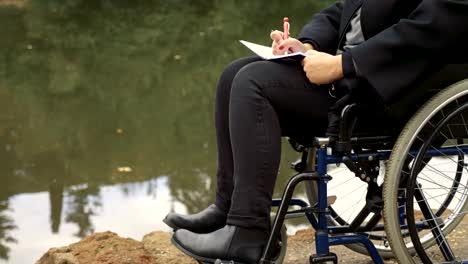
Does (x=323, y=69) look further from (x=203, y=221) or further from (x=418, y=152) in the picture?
(x=203, y=221)

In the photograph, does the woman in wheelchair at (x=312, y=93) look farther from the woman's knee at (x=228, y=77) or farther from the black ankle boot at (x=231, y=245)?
the woman's knee at (x=228, y=77)

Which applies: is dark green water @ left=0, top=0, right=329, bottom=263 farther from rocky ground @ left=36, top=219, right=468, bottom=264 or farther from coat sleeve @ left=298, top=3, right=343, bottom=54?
coat sleeve @ left=298, top=3, right=343, bottom=54

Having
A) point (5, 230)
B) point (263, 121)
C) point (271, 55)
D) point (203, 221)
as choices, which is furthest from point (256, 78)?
point (5, 230)

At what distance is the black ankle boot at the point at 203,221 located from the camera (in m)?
2.16

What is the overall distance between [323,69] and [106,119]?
3128mm

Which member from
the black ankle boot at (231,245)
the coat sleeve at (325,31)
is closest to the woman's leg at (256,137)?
the black ankle boot at (231,245)

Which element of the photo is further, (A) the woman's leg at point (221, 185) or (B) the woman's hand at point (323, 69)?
(A) the woman's leg at point (221, 185)

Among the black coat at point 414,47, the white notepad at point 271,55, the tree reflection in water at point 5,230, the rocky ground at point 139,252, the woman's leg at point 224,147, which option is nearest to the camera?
the black coat at point 414,47

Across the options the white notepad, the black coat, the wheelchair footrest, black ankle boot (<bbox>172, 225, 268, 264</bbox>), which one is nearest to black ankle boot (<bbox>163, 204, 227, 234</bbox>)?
black ankle boot (<bbox>172, 225, 268, 264</bbox>)

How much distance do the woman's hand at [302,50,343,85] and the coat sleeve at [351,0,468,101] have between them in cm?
5

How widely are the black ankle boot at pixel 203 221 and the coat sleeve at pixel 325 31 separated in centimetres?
62

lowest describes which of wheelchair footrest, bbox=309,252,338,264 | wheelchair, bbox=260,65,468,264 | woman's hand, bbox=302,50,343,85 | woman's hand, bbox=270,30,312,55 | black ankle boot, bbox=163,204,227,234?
wheelchair footrest, bbox=309,252,338,264

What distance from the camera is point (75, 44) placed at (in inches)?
277

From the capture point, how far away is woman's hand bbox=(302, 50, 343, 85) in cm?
198
